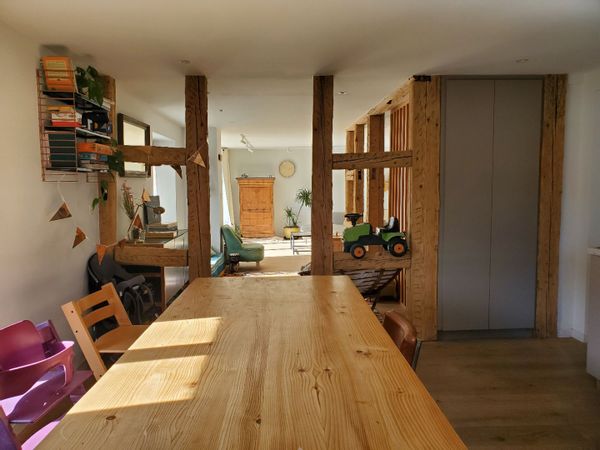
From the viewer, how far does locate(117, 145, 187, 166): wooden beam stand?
3.96 meters

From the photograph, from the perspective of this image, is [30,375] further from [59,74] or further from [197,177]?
[197,177]

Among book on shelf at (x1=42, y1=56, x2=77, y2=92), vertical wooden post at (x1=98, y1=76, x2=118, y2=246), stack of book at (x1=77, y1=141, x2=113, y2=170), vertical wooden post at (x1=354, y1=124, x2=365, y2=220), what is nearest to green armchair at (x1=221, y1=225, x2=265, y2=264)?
vertical wooden post at (x1=354, y1=124, x2=365, y2=220)

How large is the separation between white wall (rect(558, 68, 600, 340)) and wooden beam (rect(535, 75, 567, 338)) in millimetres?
81

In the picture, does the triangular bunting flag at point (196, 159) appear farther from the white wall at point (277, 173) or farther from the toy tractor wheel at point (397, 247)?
the white wall at point (277, 173)

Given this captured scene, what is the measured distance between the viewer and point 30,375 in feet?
6.07

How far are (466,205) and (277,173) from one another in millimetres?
8757

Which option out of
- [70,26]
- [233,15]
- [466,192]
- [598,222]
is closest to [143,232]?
[70,26]

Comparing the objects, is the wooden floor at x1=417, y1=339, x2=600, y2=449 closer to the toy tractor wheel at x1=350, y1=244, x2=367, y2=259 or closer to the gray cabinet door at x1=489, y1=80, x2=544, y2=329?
the gray cabinet door at x1=489, y1=80, x2=544, y2=329

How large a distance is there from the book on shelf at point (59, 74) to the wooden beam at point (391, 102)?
2809 millimetres

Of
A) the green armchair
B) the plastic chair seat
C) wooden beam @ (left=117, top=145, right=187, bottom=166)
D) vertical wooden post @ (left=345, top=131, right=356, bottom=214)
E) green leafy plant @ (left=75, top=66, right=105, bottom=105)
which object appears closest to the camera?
the plastic chair seat

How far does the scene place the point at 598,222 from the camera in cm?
413

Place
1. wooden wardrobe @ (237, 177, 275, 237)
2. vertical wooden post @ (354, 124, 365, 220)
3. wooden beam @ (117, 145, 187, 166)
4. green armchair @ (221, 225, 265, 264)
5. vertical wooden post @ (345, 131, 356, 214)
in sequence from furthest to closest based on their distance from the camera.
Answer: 1. wooden wardrobe @ (237, 177, 275, 237)
2. green armchair @ (221, 225, 265, 264)
3. vertical wooden post @ (345, 131, 356, 214)
4. vertical wooden post @ (354, 124, 365, 220)
5. wooden beam @ (117, 145, 187, 166)

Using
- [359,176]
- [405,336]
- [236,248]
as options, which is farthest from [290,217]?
[405,336]

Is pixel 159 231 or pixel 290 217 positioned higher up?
pixel 159 231
